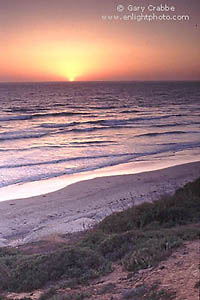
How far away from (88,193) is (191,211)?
6534mm

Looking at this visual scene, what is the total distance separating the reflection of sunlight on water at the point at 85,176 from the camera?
51.3 ft

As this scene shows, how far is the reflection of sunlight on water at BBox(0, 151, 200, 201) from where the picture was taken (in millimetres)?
15637

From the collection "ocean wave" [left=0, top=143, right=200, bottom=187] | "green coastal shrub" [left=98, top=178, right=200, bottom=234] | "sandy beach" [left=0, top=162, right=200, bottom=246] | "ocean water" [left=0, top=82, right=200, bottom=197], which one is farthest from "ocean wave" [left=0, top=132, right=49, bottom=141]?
"green coastal shrub" [left=98, top=178, right=200, bottom=234]

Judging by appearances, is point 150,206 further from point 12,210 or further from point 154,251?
point 12,210

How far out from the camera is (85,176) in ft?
59.8

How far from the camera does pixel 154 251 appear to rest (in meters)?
6.41

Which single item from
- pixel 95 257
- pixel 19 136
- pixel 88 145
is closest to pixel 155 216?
pixel 95 257

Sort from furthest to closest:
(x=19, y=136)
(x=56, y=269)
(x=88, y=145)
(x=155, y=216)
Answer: (x=19, y=136), (x=88, y=145), (x=155, y=216), (x=56, y=269)

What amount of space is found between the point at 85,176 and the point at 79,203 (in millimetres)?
4397

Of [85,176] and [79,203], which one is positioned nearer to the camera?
[79,203]

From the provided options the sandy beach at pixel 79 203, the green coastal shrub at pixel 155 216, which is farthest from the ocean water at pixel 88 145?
the green coastal shrub at pixel 155 216

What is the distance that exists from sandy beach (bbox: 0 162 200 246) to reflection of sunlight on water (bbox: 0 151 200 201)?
0.71 meters

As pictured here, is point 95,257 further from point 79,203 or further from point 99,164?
point 99,164

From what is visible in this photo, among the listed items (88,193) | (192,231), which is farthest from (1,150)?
(192,231)
